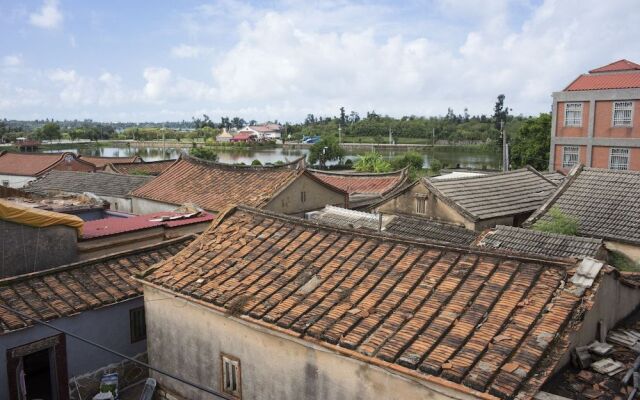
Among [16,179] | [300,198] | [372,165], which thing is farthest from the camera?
[372,165]

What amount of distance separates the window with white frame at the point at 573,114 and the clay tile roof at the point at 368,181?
11.3 meters

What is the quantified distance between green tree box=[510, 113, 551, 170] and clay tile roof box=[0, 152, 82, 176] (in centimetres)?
3667

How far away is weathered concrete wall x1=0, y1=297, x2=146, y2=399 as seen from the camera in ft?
27.9

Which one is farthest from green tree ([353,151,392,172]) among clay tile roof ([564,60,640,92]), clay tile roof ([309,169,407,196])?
clay tile roof ([564,60,640,92])

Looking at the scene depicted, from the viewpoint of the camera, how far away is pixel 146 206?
20.7 meters

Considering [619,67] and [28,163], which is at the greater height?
[619,67]

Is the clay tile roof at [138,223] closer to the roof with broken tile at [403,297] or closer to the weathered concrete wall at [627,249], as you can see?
the roof with broken tile at [403,297]

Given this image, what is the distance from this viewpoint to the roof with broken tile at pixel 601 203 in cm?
1439

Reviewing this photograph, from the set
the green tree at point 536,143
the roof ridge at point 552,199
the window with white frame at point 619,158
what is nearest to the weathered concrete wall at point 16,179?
the roof ridge at point 552,199

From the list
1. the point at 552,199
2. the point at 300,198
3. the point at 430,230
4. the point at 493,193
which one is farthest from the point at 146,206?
the point at 552,199

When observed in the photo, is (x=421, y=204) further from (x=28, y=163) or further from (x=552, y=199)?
(x=28, y=163)

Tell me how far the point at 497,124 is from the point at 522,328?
295 ft

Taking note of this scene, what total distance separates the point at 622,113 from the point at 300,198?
2159 centimetres

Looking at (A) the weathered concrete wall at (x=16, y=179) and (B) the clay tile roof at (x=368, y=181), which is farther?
(A) the weathered concrete wall at (x=16, y=179)
